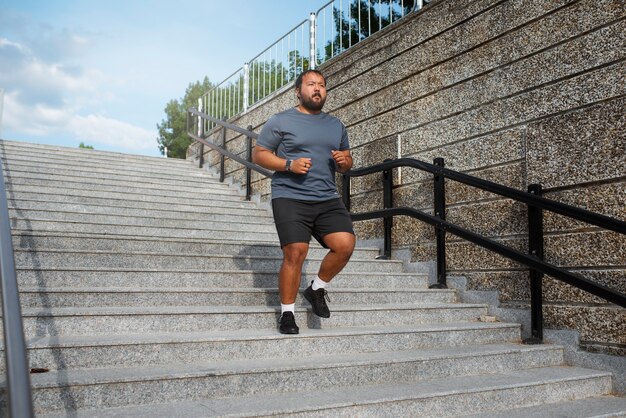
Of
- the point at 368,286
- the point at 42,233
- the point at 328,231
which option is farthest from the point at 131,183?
the point at 328,231

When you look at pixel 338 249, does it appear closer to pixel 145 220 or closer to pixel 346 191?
pixel 346 191

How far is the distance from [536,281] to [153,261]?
2697 mm

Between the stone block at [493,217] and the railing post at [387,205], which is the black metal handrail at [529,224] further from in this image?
the stone block at [493,217]

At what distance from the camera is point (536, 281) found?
3.99 metres

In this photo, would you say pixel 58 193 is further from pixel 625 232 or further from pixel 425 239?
pixel 625 232

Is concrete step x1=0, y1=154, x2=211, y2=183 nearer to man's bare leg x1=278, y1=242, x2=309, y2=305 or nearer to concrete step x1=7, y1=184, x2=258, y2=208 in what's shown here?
A: concrete step x1=7, y1=184, x2=258, y2=208

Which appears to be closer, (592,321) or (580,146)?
(592,321)

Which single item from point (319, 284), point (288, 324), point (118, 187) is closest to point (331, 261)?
point (319, 284)

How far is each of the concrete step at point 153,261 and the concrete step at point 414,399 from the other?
1.72 metres

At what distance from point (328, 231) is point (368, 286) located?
4.67 ft

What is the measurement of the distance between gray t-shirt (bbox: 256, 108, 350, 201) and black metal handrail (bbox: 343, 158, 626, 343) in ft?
4.12

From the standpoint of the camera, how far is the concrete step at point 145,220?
5324mm

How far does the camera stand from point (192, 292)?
3832 mm

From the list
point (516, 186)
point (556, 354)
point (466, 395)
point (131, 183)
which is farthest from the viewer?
point (131, 183)
